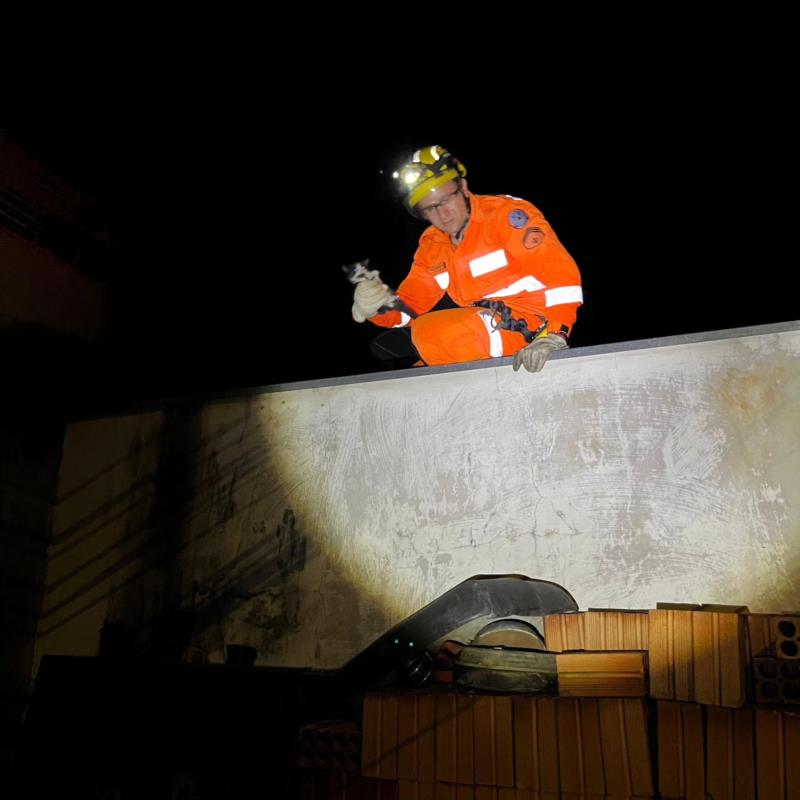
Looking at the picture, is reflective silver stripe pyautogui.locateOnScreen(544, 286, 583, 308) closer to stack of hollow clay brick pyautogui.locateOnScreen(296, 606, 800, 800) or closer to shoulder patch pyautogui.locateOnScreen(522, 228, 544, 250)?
shoulder patch pyautogui.locateOnScreen(522, 228, 544, 250)

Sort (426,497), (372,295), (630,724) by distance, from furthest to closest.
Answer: (372,295)
(426,497)
(630,724)

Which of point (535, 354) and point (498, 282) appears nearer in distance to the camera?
point (535, 354)

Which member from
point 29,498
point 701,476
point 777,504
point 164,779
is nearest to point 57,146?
point 29,498

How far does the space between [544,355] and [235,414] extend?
166 centimetres

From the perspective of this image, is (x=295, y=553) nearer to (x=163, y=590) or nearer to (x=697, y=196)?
(x=163, y=590)

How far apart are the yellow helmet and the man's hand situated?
1.21 metres

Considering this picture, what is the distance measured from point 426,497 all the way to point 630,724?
1.26m

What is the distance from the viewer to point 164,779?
8.04 ft

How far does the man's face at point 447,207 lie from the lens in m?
3.57

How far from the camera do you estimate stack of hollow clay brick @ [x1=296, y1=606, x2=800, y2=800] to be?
5.91 ft

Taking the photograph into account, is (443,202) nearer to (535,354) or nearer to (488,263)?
(488,263)

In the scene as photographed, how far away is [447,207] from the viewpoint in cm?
361

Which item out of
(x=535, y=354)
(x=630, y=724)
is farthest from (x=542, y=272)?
(x=630, y=724)

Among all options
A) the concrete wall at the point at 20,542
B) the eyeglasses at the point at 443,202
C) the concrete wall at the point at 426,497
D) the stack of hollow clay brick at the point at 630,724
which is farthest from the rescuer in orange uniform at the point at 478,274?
the concrete wall at the point at 20,542
